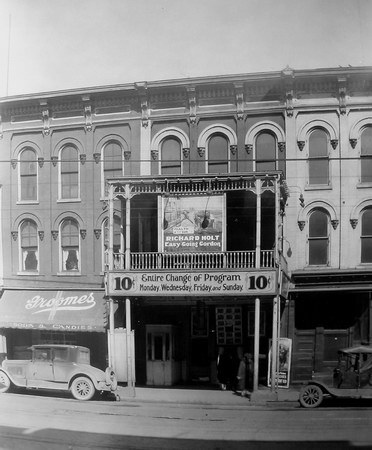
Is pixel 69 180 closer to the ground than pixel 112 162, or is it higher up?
closer to the ground

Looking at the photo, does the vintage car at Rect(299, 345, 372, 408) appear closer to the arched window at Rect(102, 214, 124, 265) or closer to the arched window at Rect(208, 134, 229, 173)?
the arched window at Rect(208, 134, 229, 173)

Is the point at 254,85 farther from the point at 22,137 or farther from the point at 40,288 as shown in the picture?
the point at 40,288

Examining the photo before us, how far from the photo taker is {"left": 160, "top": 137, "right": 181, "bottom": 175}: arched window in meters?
14.1

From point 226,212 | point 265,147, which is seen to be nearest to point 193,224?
point 226,212

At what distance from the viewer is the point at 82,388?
1135 centimetres

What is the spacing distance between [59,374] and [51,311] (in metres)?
1.91

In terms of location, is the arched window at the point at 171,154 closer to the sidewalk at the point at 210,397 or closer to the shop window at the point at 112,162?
the shop window at the point at 112,162

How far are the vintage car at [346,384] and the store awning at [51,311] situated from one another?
19.4ft

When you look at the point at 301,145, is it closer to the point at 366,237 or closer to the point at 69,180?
the point at 366,237

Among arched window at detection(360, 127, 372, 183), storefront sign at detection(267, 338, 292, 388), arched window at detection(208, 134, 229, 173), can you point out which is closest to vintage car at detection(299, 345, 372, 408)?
storefront sign at detection(267, 338, 292, 388)

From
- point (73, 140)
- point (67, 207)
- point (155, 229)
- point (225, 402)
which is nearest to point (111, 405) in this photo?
point (225, 402)

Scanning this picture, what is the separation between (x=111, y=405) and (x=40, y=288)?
14.4ft

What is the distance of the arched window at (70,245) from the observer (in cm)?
1396

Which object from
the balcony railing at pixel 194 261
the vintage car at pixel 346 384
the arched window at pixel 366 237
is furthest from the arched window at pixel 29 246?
Result: the arched window at pixel 366 237
